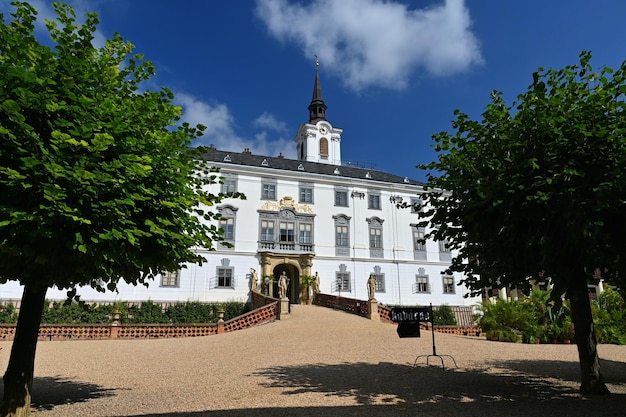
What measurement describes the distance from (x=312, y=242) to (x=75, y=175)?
1100 inches

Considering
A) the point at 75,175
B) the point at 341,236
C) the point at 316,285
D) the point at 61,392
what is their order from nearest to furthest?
the point at 75,175
the point at 61,392
the point at 316,285
the point at 341,236

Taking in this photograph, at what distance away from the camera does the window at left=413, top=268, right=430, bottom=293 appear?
3409 cm

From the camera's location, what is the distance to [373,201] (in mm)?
35156

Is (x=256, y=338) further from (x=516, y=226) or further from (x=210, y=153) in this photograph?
(x=210, y=153)

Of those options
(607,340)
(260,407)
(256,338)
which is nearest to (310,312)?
(256,338)

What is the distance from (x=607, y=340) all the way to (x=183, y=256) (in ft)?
61.8

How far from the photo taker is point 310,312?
83.5ft

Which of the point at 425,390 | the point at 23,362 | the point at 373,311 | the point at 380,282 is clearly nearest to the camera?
the point at 23,362

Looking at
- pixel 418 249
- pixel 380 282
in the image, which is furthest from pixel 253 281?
pixel 418 249

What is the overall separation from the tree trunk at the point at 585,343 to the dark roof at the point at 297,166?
2694 cm

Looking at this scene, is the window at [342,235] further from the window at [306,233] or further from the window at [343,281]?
the window at [306,233]

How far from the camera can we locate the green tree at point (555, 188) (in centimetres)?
657

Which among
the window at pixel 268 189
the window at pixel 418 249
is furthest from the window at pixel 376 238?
the window at pixel 268 189

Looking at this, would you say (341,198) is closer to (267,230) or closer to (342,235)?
(342,235)
